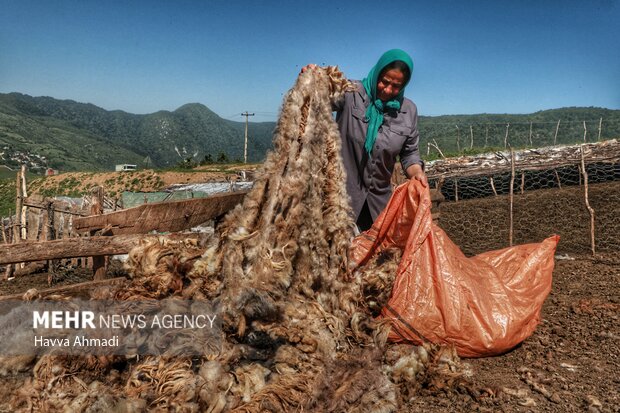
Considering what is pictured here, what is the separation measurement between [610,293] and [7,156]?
97041 mm

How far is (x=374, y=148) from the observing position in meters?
3.51

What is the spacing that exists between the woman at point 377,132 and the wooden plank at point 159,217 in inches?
45.6

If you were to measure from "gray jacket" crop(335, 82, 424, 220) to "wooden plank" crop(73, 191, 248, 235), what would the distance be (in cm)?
114

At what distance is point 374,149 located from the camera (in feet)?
11.5

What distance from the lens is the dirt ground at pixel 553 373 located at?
101 inches

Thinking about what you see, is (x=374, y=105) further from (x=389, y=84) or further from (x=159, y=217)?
(x=159, y=217)

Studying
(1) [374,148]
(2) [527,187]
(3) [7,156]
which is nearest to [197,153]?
(3) [7,156]

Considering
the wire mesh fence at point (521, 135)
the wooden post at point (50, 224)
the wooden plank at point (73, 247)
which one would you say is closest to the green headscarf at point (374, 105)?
the wooden plank at point (73, 247)

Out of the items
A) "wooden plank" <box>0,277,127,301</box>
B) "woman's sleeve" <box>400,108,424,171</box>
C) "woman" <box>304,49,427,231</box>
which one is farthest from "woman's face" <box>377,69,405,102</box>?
"wooden plank" <box>0,277,127,301</box>

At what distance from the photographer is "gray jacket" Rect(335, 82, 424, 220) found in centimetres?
351

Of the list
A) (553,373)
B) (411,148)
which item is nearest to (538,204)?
(411,148)

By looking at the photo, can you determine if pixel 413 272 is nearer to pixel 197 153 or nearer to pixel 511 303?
pixel 511 303

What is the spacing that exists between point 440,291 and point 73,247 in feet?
7.99

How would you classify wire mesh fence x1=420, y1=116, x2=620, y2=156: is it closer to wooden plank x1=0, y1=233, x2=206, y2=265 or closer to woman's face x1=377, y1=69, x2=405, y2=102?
woman's face x1=377, y1=69, x2=405, y2=102
